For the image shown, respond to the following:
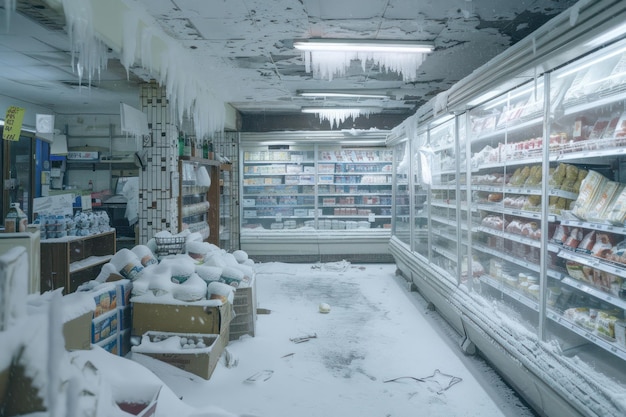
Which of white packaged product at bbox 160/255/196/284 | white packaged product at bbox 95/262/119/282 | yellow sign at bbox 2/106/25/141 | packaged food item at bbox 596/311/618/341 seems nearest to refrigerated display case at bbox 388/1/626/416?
packaged food item at bbox 596/311/618/341

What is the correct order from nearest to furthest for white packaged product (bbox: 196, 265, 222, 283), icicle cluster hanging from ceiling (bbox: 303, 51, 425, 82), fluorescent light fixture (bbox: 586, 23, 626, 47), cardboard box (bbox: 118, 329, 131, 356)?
1. fluorescent light fixture (bbox: 586, 23, 626, 47)
2. cardboard box (bbox: 118, 329, 131, 356)
3. white packaged product (bbox: 196, 265, 222, 283)
4. icicle cluster hanging from ceiling (bbox: 303, 51, 425, 82)

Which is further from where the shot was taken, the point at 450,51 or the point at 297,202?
the point at 297,202

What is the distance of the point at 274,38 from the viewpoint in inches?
173

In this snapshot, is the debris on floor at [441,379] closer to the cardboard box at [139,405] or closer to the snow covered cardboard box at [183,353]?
the snow covered cardboard box at [183,353]

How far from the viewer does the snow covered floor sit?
2.84 metres

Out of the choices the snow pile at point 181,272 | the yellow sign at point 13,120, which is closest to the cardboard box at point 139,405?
the snow pile at point 181,272

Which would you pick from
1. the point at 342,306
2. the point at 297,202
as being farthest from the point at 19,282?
the point at 297,202

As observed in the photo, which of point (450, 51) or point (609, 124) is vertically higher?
point (450, 51)

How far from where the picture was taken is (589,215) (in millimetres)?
2520

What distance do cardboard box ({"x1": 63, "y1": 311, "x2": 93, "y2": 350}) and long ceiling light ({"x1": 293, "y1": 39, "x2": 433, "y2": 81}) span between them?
11.1ft

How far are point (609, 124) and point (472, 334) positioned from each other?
2016 millimetres

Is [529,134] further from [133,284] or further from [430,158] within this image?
[133,284]

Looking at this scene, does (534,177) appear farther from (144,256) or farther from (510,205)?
(144,256)

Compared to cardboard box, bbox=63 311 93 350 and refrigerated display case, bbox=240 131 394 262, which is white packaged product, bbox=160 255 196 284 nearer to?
cardboard box, bbox=63 311 93 350
